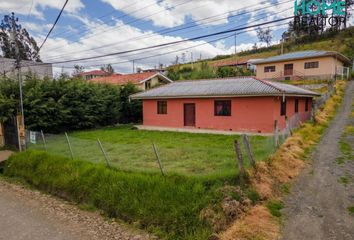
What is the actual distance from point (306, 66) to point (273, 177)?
96.5 ft

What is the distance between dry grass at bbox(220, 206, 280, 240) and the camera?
219 inches

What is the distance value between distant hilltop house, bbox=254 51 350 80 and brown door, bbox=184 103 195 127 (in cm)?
2029

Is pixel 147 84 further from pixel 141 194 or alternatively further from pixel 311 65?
pixel 141 194

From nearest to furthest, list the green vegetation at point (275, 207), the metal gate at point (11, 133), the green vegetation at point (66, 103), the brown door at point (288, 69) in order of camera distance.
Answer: the green vegetation at point (275, 207) < the metal gate at point (11, 133) < the green vegetation at point (66, 103) < the brown door at point (288, 69)

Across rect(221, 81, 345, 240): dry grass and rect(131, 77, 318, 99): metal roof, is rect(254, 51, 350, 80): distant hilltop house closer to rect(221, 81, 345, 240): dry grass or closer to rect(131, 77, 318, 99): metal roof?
rect(131, 77, 318, 99): metal roof

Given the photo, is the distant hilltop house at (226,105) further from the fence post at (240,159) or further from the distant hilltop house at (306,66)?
the distant hilltop house at (306,66)

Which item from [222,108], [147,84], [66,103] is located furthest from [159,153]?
[147,84]

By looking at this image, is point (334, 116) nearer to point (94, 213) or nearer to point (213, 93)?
point (213, 93)

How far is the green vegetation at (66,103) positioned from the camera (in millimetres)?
15984

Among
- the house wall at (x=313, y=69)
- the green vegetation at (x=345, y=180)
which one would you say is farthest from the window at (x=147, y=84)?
the green vegetation at (x=345, y=180)

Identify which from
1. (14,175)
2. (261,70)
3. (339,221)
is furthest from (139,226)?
(261,70)

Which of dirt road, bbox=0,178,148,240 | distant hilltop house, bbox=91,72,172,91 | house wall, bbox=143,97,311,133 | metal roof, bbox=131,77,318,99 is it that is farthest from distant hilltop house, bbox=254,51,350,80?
dirt road, bbox=0,178,148,240

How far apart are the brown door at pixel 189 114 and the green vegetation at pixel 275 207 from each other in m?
12.5

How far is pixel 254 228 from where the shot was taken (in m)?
5.78
